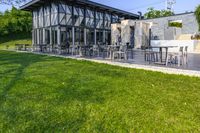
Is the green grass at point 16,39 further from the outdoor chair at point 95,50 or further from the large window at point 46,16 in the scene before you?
the outdoor chair at point 95,50

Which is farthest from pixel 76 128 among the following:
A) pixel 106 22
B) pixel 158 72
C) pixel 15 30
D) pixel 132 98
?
pixel 15 30

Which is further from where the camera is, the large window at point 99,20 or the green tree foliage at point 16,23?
the green tree foliage at point 16,23

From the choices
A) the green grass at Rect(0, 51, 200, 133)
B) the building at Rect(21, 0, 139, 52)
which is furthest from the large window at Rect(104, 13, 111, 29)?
the green grass at Rect(0, 51, 200, 133)

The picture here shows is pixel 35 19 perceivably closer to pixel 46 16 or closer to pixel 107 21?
pixel 46 16

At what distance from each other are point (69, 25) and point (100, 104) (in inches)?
736

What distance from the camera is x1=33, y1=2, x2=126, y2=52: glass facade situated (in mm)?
21875

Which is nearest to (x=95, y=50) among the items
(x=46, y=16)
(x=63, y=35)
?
(x=63, y=35)

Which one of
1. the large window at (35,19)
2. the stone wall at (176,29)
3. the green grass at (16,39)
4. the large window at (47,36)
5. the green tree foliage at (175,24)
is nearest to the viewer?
the large window at (47,36)

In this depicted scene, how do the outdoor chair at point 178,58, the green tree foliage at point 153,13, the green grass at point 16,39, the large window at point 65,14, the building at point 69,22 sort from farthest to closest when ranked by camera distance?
the green tree foliage at point 153,13, the green grass at point 16,39, the building at point 69,22, the large window at point 65,14, the outdoor chair at point 178,58

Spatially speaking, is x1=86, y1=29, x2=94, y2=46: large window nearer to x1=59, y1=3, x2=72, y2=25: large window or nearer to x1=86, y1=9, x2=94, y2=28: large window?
x1=86, y1=9, x2=94, y2=28: large window

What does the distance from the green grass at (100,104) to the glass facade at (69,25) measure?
14.2 m

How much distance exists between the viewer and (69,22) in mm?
22422

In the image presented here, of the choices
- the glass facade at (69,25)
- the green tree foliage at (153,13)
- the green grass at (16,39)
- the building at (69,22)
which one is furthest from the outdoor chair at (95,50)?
the green tree foliage at (153,13)

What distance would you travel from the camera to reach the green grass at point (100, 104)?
11.7 feet
